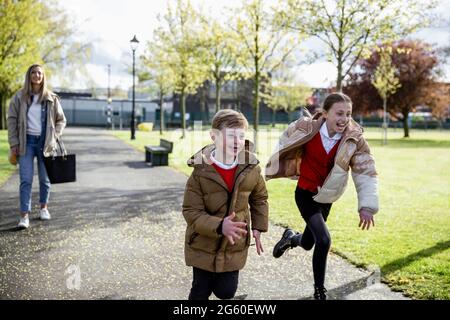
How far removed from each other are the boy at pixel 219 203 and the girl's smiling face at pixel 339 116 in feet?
3.49

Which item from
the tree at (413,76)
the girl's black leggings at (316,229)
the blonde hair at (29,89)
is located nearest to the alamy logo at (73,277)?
the girl's black leggings at (316,229)

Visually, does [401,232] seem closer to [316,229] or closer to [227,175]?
[316,229]

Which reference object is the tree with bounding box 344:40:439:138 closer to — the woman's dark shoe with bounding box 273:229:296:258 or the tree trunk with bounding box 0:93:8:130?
the tree trunk with bounding box 0:93:8:130

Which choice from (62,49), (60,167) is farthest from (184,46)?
(60,167)

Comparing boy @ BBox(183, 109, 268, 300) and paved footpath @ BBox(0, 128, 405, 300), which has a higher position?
boy @ BBox(183, 109, 268, 300)

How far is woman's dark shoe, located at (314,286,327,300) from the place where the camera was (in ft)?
13.2

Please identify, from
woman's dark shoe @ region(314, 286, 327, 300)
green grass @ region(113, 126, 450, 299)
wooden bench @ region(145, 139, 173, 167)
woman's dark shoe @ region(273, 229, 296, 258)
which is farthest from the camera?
wooden bench @ region(145, 139, 173, 167)

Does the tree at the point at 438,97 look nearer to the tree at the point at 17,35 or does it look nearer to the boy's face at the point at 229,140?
the tree at the point at 17,35

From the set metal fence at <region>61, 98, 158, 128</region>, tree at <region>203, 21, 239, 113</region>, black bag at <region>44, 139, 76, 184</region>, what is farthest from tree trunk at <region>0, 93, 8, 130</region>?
black bag at <region>44, 139, 76, 184</region>

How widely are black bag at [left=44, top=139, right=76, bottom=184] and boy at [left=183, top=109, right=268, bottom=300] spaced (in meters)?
4.08

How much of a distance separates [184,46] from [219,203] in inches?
919

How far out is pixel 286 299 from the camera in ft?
13.4

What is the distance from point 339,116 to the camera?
4145 millimetres
